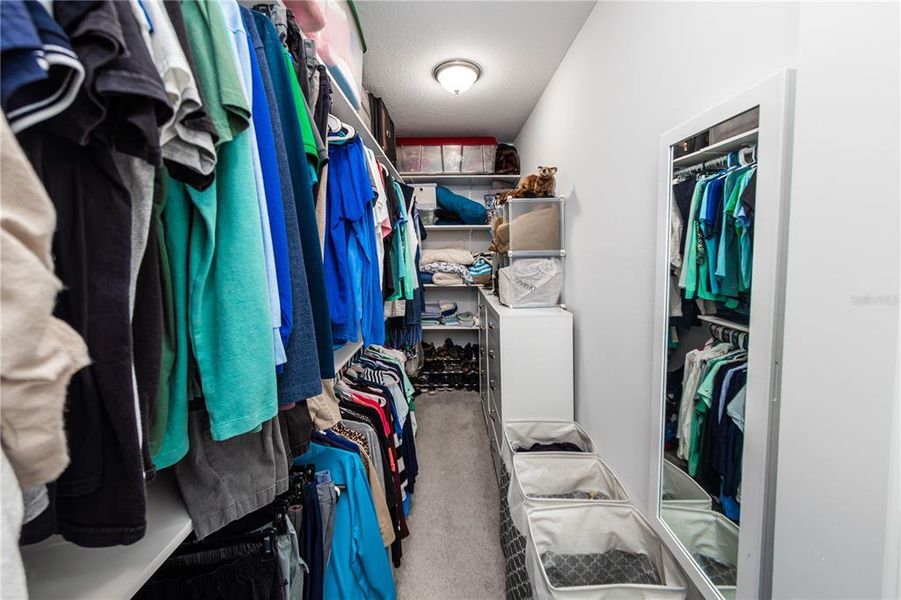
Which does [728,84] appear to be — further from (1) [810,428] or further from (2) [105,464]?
(2) [105,464]

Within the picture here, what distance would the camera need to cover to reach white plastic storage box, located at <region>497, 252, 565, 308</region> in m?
2.06

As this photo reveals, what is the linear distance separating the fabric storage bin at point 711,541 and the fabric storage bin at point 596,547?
0.40ft

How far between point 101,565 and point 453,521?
159 cm

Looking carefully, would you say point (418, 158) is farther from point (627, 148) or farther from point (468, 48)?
point (627, 148)

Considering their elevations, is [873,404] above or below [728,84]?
below

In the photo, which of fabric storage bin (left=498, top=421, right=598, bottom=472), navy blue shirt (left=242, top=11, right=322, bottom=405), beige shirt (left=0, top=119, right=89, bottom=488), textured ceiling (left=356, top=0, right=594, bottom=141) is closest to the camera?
beige shirt (left=0, top=119, right=89, bottom=488)

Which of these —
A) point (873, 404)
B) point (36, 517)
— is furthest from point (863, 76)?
point (36, 517)

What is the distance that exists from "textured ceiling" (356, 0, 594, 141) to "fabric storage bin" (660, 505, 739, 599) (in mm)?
2049

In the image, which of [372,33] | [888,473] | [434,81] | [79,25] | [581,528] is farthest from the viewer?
[434,81]

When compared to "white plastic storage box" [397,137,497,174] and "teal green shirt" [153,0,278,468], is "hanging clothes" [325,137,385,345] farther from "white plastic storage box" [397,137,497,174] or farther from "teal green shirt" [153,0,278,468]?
"white plastic storage box" [397,137,497,174]

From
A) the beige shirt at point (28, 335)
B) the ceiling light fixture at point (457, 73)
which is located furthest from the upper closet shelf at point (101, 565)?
the ceiling light fixture at point (457, 73)

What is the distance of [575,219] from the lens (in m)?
1.87

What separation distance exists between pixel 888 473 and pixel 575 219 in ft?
4.96

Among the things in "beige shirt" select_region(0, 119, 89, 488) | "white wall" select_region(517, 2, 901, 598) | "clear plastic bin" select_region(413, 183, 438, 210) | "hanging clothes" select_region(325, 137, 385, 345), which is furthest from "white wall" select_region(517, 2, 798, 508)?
"clear plastic bin" select_region(413, 183, 438, 210)
